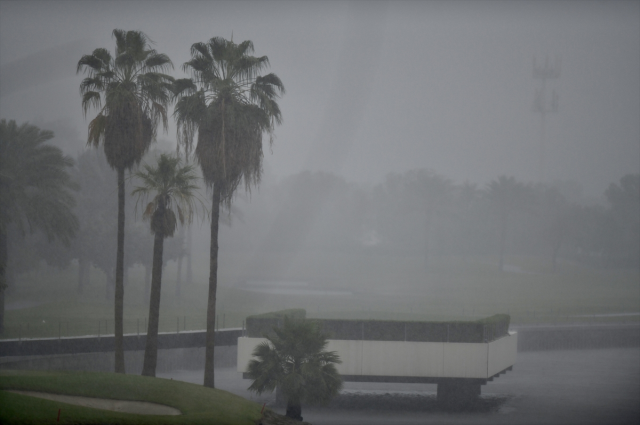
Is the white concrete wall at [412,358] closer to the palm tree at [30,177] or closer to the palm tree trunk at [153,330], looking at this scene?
the palm tree trunk at [153,330]

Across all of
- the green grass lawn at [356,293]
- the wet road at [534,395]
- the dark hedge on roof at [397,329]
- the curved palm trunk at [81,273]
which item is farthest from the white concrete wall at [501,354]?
the curved palm trunk at [81,273]

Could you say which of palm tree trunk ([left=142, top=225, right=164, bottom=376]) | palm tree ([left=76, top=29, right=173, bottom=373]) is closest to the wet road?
palm tree trunk ([left=142, top=225, right=164, bottom=376])

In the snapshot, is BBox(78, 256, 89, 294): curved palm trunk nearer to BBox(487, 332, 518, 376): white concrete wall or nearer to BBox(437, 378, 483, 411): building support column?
BBox(437, 378, 483, 411): building support column

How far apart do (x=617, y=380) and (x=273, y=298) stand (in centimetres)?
5396

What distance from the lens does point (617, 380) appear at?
46719mm

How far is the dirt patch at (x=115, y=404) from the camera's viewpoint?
23250 millimetres

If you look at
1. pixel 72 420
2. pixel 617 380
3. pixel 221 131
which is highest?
pixel 221 131

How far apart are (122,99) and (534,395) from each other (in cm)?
2970

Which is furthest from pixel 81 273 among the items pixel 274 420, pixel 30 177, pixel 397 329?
pixel 274 420

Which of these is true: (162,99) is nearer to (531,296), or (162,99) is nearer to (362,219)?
(531,296)

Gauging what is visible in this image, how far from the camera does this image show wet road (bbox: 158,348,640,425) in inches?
1361

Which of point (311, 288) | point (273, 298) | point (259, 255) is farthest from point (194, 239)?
point (273, 298)

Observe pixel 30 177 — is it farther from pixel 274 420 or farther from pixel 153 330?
pixel 274 420

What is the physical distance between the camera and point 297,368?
93.8ft
